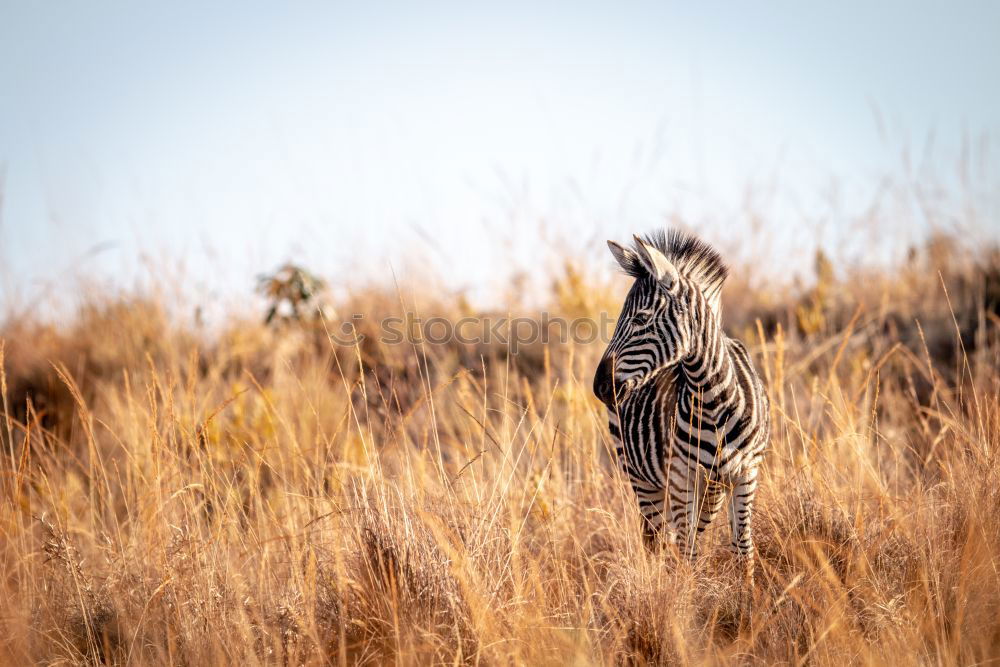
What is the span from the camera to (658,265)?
9.34 ft

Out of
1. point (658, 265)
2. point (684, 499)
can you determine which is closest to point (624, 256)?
point (658, 265)

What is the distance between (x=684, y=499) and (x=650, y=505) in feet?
0.98

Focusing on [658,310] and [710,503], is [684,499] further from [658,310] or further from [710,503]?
[658,310]

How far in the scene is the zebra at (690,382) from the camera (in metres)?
2.79

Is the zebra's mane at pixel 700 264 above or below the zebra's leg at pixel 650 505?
above

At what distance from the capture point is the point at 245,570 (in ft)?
11.4

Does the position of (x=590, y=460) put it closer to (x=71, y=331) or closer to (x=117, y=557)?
(x=117, y=557)

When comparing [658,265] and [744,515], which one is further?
[744,515]

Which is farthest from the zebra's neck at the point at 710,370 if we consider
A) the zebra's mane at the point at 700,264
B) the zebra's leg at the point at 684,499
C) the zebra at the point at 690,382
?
the zebra's leg at the point at 684,499

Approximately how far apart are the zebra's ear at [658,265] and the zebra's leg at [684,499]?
0.82m

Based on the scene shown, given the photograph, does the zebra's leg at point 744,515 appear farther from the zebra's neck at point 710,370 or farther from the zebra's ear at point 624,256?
the zebra's ear at point 624,256

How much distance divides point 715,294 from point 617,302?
4191 mm

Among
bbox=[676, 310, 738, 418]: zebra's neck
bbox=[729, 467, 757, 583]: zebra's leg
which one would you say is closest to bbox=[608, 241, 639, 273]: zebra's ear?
bbox=[676, 310, 738, 418]: zebra's neck

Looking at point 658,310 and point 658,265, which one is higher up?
point 658,265
